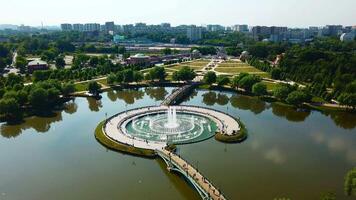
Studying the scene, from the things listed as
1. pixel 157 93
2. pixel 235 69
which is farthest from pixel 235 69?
pixel 157 93

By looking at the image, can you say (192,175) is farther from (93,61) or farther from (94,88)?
(93,61)

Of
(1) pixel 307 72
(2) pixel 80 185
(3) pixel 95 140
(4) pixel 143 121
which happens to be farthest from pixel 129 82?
(2) pixel 80 185

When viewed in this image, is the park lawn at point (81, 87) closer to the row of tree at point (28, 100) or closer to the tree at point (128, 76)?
the row of tree at point (28, 100)

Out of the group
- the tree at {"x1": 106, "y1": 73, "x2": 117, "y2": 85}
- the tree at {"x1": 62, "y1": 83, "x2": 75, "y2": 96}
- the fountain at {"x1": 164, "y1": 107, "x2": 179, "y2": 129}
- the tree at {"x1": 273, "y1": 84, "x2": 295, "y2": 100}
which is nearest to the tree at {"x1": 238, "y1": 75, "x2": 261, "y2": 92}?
the tree at {"x1": 273, "y1": 84, "x2": 295, "y2": 100}

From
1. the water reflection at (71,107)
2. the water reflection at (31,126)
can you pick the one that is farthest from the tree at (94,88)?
the water reflection at (31,126)

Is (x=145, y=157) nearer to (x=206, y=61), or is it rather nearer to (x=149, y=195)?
(x=149, y=195)

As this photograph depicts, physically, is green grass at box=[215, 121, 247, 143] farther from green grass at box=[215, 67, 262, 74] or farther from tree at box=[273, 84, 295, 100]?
green grass at box=[215, 67, 262, 74]
